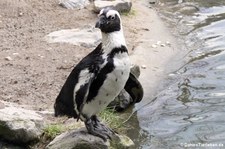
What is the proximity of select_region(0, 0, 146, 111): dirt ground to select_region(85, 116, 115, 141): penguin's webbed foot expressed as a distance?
2.88ft

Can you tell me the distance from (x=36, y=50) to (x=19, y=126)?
2631 mm

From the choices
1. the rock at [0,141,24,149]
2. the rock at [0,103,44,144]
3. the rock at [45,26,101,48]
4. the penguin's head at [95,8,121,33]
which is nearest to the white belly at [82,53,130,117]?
the penguin's head at [95,8,121,33]

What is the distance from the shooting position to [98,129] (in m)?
4.78

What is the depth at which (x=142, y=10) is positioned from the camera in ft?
31.3

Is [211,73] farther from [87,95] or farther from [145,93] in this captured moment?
[87,95]

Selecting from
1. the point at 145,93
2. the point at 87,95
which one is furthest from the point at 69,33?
the point at 87,95

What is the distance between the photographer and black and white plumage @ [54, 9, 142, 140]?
433 centimetres

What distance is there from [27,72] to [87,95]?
2238 millimetres

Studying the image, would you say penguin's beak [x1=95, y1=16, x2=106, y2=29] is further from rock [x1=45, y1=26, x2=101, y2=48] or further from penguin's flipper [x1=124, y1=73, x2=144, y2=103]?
rock [x1=45, y1=26, x2=101, y2=48]

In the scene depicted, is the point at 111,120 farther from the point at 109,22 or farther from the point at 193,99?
the point at 109,22

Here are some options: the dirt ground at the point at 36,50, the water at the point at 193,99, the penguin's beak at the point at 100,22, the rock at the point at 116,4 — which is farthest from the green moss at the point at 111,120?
the rock at the point at 116,4

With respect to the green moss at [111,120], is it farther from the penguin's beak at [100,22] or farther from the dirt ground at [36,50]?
the penguin's beak at [100,22]

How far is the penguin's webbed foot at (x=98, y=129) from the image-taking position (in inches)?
184

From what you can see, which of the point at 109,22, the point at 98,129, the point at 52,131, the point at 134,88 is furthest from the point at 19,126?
the point at 134,88
